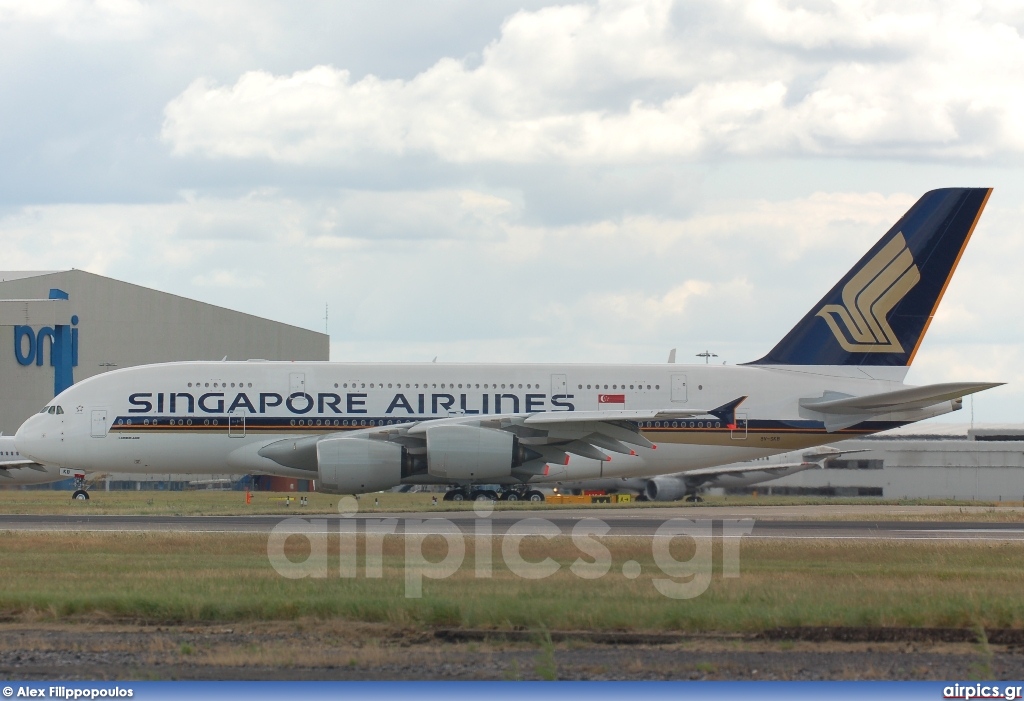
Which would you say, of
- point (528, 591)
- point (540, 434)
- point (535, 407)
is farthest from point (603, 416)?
point (528, 591)

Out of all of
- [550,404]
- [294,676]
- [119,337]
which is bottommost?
[294,676]

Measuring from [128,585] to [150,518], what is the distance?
51.8 ft

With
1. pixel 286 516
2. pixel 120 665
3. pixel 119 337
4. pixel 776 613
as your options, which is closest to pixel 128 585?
pixel 120 665

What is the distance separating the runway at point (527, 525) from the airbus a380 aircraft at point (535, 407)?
6.94 feet

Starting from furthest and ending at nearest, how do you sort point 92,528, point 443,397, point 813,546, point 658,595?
1. point 443,397
2. point 92,528
3. point 813,546
4. point 658,595

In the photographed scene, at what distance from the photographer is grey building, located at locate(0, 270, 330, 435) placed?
73.6 meters

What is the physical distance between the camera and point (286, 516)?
31844mm

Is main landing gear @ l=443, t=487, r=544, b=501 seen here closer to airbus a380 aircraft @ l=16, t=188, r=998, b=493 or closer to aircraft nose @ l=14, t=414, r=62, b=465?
airbus a380 aircraft @ l=16, t=188, r=998, b=493

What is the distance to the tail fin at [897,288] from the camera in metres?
38.0

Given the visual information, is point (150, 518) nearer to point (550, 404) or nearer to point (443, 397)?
point (443, 397)

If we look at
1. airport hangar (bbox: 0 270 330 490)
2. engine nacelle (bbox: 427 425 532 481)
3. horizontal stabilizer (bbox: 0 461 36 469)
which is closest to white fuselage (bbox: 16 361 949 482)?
engine nacelle (bbox: 427 425 532 481)

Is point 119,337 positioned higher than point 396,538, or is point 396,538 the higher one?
point 119,337

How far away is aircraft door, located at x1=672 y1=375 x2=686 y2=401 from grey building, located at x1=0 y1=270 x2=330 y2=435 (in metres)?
44.5

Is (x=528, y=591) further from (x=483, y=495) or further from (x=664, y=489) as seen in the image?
(x=664, y=489)
